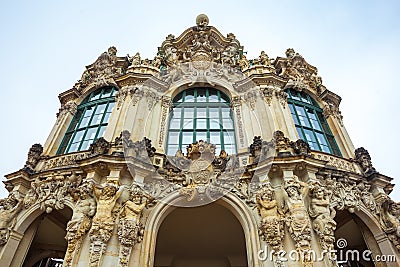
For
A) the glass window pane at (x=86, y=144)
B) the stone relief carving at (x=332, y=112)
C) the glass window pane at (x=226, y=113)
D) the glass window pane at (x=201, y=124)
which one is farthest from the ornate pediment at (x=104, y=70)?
the stone relief carving at (x=332, y=112)

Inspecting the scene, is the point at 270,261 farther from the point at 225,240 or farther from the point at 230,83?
the point at 230,83

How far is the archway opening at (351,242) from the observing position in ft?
32.3

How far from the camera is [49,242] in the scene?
11.5m

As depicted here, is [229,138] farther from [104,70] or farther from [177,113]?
[104,70]

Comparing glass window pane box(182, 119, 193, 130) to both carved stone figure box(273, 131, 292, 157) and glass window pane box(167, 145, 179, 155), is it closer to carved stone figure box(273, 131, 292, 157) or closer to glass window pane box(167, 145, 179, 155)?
glass window pane box(167, 145, 179, 155)

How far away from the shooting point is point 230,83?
1312 cm

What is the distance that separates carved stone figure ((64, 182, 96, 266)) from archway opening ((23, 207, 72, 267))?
2.11 metres

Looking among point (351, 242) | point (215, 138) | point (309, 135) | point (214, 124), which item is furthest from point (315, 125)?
point (351, 242)

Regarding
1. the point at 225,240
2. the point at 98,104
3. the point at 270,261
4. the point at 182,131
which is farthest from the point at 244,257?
the point at 98,104

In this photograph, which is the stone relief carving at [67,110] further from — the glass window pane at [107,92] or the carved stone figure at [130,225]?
the carved stone figure at [130,225]

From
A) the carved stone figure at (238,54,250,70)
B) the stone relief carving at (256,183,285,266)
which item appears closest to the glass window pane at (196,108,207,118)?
the carved stone figure at (238,54,250,70)

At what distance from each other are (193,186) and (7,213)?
600cm

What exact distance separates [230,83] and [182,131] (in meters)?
3.42

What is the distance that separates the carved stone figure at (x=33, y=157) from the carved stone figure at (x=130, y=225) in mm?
4517
